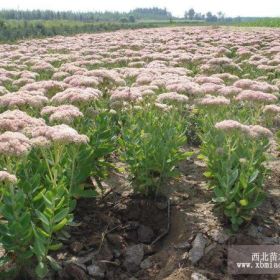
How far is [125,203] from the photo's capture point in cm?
648

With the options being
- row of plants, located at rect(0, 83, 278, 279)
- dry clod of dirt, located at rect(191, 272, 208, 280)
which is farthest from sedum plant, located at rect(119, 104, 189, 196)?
dry clod of dirt, located at rect(191, 272, 208, 280)

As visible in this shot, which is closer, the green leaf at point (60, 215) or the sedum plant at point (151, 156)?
the green leaf at point (60, 215)

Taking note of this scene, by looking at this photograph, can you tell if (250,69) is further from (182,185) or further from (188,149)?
(182,185)

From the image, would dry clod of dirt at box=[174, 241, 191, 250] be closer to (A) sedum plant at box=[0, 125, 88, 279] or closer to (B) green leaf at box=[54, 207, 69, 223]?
(A) sedum plant at box=[0, 125, 88, 279]

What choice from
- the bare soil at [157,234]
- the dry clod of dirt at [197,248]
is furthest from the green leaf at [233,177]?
the dry clod of dirt at [197,248]

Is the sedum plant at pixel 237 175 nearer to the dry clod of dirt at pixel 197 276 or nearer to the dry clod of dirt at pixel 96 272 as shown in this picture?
the dry clod of dirt at pixel 197 276

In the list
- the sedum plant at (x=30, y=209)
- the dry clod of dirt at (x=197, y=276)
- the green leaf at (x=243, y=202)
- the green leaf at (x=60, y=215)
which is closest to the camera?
the sedum plant at (x=30, y=209)

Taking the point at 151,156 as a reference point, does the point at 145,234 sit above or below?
below

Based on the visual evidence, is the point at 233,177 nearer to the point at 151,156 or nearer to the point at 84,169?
the point at 151,156

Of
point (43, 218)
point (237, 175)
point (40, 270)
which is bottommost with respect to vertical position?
point (40, 270)

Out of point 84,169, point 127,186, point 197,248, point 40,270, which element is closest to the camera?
point 40,270

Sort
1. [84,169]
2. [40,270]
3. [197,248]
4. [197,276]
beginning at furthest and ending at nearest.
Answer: [84,169] → [197,248] → [197,276] → [40,270]

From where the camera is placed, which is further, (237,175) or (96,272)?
(237,175)

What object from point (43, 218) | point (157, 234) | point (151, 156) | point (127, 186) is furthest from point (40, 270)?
point (127, 186)
